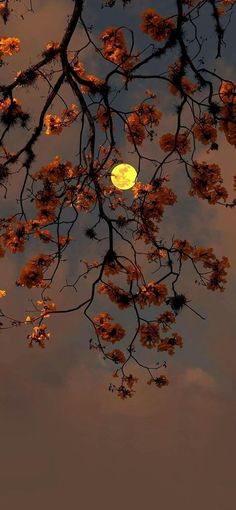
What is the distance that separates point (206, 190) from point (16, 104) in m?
2.46

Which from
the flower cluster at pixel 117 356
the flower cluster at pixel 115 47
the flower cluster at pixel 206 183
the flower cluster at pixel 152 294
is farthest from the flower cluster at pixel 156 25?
the flower cluster at pixel 117 356

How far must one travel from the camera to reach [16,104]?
7.19 metres

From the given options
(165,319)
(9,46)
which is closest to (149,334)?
(165,319)

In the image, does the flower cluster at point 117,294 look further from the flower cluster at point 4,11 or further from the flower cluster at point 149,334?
the flower cluster at point 4,11

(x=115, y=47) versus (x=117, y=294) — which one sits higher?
(x=115, y=47)

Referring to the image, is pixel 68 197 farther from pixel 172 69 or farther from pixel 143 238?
pixel 172 69

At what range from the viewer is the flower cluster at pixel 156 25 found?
6586 millimetres

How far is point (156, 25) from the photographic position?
21.6 feet

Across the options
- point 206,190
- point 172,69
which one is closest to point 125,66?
point 172,69

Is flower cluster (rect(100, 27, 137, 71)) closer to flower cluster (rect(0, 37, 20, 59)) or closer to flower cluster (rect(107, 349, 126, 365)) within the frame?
flower cluster (rect(0, 37, 20, 59))

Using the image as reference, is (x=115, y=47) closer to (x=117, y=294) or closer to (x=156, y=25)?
(x=156, y=25)

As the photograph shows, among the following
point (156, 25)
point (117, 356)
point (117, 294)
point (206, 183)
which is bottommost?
point (117, 356)

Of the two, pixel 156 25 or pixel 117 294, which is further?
pixel 117 294

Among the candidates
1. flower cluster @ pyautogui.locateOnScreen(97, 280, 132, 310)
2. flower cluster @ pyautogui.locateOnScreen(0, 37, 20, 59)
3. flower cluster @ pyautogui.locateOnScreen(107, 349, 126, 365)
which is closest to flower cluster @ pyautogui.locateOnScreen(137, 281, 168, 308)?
flower cluster @ pyautogui.locateOnScreen(97, 280, 132, 310)
